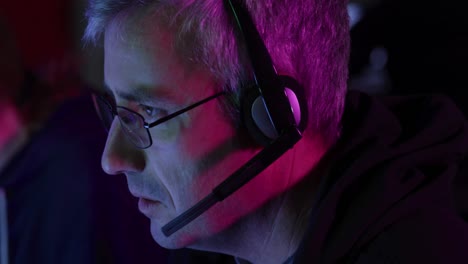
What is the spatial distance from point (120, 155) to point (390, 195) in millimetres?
455

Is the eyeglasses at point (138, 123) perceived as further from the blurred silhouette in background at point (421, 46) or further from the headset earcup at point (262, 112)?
the blurred silhouette in background at point (421, 46)

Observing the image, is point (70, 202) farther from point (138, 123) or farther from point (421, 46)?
point (421, 46)

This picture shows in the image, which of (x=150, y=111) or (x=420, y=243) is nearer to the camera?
(x=420, y=243)

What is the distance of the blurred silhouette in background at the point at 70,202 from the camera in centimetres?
187

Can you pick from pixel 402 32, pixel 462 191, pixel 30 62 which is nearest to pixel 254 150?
pixel 462 191

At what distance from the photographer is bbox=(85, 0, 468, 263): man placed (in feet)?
3.69

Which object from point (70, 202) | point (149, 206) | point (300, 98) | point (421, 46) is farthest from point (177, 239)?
point (421, 46)

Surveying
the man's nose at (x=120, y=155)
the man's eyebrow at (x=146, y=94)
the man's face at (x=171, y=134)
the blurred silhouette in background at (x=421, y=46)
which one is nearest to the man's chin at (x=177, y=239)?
the man's face at (x=171, y=134)

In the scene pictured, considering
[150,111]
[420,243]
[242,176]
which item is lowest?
[420,243]

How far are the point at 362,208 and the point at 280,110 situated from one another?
0.67 feet

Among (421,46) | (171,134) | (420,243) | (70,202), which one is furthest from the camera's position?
(421,46)

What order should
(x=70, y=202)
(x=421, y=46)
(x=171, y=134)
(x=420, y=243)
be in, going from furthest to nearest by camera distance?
(x=421, y=46)
(x=70, y=202)
(x=171, y=134)
(x=420, y=243)

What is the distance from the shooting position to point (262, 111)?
1.14 m

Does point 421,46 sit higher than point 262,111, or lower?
lower
